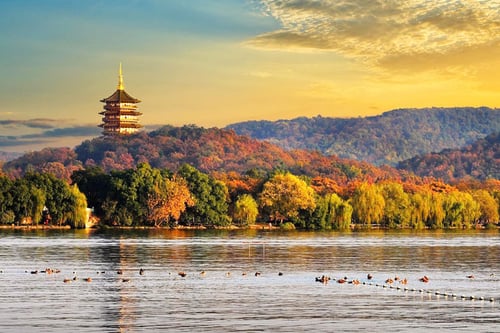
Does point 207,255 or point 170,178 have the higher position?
point 170,178

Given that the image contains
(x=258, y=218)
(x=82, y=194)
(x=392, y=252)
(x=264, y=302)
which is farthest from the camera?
(x=258, y=218)

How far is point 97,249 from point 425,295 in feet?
121

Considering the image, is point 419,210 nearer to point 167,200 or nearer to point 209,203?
point 209,203

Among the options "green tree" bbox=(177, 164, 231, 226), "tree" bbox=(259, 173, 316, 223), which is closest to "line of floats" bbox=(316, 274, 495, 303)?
"green tree" bbox=(177, 164, 231, 226)

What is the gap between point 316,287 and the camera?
42656 mm

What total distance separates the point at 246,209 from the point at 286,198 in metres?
5.50

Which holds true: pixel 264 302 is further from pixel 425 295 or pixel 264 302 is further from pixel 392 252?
pixel 392 252

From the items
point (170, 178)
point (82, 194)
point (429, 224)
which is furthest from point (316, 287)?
point (429, 224)

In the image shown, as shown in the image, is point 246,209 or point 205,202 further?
point 246,209

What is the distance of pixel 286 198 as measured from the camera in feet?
418

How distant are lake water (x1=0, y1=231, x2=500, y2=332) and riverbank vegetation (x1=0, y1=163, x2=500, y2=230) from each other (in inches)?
1630

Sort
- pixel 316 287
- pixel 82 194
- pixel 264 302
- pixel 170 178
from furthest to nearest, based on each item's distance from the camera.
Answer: pixel 170 178, pixel 82 194, pixel 316 287, pixel 264 302

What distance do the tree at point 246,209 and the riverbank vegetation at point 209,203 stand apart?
0.30 ft

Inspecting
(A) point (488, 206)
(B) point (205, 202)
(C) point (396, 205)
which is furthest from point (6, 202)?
(A) point (488, 206)
